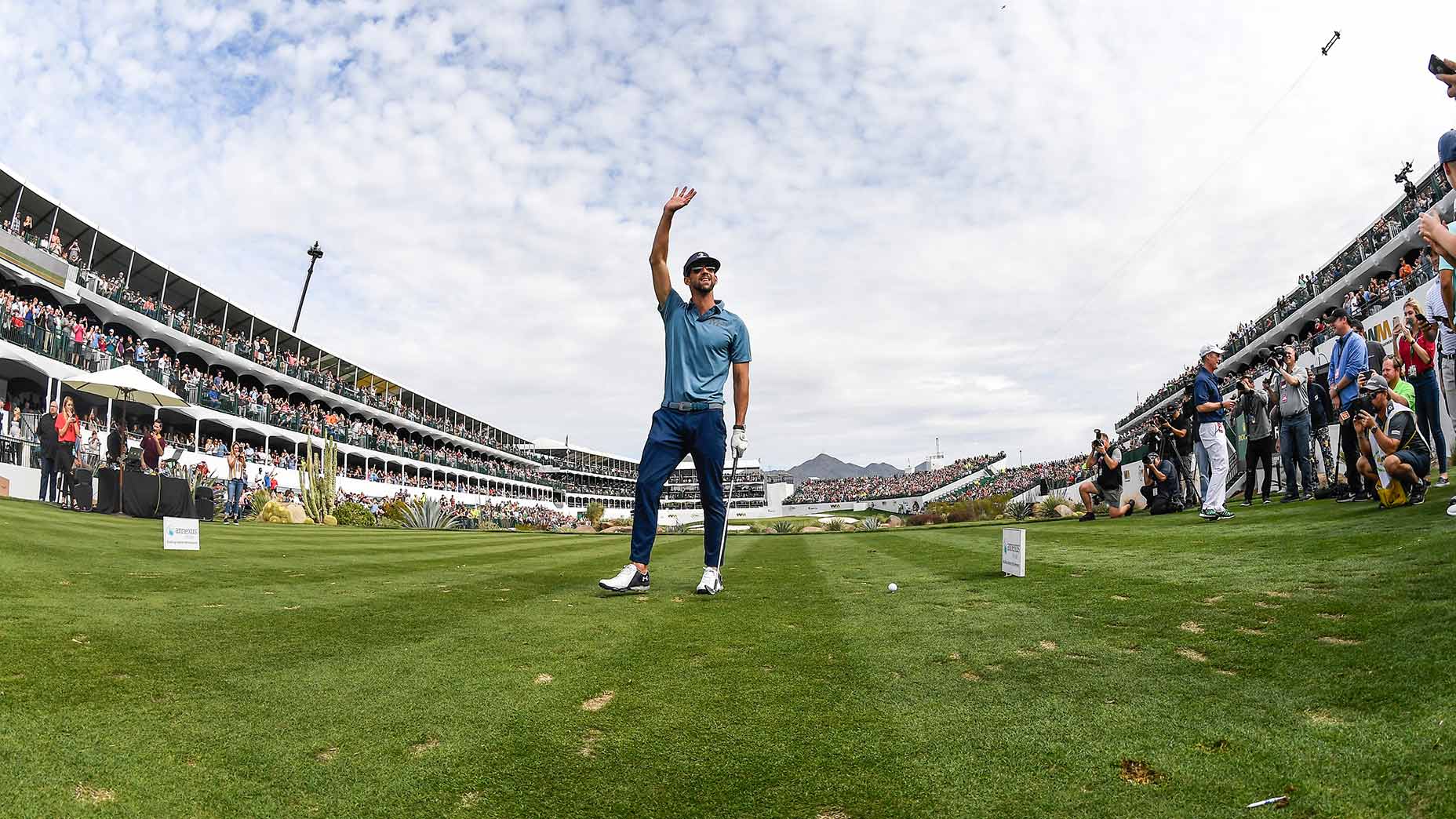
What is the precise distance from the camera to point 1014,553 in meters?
5.61

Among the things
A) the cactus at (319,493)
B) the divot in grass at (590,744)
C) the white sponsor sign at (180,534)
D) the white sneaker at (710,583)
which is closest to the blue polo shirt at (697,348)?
the white sneaker at (710,583)

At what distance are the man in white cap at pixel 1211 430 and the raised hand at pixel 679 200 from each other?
7352mm

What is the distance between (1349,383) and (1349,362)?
0.87 feet

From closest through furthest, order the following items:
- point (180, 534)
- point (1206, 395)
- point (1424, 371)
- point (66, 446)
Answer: point (180, 534) → point (1424, 371) → point (1206, 395) → point (66, 446)

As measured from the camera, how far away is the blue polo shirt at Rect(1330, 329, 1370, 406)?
8.70 m

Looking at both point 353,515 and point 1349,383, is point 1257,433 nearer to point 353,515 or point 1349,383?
point 1349,383

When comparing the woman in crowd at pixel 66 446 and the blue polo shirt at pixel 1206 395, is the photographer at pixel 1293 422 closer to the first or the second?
the blue polo shirt at pixel 1206 395

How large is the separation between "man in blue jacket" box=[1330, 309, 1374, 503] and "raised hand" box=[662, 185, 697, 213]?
26.7ft

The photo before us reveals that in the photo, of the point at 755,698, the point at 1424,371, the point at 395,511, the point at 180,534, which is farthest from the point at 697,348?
the point at 395,511

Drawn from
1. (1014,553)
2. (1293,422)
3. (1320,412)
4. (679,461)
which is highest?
(1320,412)

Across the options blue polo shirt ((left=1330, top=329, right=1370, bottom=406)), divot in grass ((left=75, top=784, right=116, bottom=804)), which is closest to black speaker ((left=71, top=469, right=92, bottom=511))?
divot in grass ((left=75, top=784, right=116, bottom=804))

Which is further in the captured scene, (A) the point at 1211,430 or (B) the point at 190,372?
(B) the point at 190,372

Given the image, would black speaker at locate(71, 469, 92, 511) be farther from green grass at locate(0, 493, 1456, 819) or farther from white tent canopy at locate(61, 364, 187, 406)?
green grass at locate(0, 493, 1456, 819)

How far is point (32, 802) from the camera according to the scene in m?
1.74
